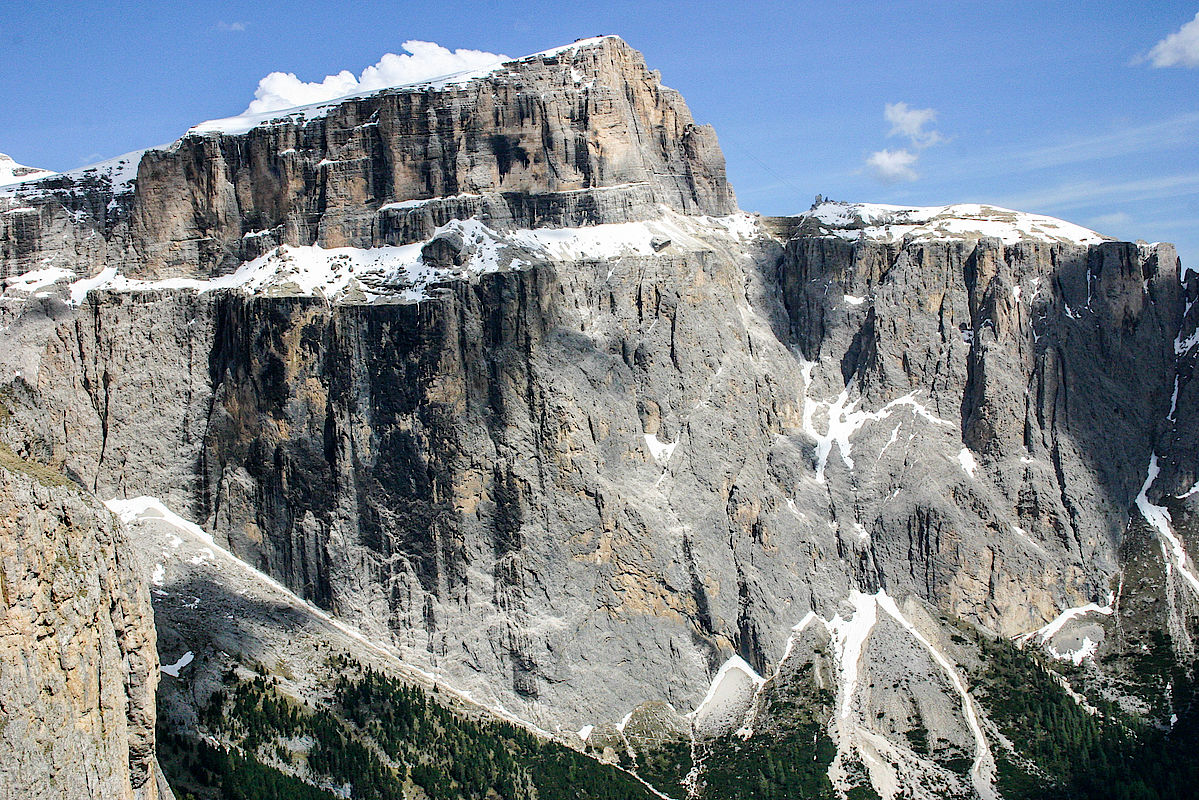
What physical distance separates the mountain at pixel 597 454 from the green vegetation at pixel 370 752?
0.52 meters

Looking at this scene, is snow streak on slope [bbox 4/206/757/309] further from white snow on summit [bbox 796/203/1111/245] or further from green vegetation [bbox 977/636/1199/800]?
green vegetation [bbox 977/636/1199/800]

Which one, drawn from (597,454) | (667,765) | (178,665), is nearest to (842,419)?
(597,454)

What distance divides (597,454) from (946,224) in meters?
71.9

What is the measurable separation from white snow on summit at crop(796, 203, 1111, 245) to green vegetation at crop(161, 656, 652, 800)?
95.0 m

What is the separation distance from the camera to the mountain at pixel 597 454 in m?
136

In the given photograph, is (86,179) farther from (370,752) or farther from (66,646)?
(66,646)

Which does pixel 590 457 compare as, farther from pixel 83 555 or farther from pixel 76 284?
pixel 83 555

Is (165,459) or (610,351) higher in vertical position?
(610,351)

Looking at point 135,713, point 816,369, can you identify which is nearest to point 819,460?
point 816,369

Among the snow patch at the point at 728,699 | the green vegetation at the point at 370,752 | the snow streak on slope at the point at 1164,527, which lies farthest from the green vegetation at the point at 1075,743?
the green vegetation at the point at 370,752

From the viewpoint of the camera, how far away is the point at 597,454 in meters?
148

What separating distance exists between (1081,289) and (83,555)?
15508cm

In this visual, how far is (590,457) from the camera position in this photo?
483 feet

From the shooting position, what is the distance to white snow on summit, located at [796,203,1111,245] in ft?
584
